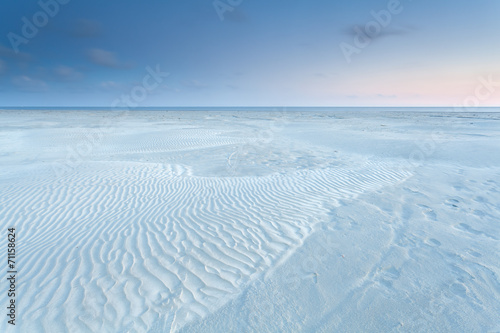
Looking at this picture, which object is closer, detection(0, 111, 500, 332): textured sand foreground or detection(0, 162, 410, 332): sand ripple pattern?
detection(0, 111, 500, 332): textured sand foreground

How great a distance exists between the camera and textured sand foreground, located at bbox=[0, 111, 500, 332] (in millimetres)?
2842

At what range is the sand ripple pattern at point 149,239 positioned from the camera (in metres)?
2.95

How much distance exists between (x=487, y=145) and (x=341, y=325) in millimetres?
15058

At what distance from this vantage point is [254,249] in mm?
4105

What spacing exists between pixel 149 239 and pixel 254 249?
1802mm

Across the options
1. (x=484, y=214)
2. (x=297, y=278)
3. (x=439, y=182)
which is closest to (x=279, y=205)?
(x=297, y=278)

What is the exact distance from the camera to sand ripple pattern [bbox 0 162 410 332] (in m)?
2.95

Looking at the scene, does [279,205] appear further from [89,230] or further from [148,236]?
[89,230]

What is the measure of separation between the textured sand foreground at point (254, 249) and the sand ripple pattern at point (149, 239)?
0.02 m

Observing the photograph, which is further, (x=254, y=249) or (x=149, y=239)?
(x=149, y=239)

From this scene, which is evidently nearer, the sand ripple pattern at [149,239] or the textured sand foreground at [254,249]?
the textured sand foreground at [254,249]

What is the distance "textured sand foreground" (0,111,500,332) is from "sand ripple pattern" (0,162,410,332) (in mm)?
23

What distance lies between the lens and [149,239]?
14.5 ft

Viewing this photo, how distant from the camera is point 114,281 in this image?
3.36 meters
